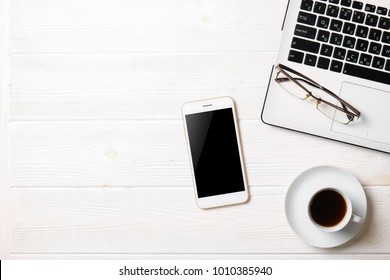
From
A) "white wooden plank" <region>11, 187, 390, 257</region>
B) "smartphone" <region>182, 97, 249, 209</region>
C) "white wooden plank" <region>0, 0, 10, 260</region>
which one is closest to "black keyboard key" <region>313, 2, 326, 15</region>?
"smartphone" <region>182, 97, 249, 209</region>

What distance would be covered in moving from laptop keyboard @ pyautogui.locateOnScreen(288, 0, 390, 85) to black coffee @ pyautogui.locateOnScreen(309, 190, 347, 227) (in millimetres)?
217

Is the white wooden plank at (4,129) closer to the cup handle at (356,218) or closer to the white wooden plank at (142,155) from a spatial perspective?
the white wooden plank at (142,155)

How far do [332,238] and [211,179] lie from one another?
9.2 inches

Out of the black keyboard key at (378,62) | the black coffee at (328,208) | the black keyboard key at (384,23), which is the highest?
the black keyboard key at (384,23)

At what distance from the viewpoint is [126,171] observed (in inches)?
35.5

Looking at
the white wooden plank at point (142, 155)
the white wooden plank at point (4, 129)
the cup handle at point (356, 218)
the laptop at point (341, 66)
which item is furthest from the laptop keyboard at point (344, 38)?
the white wooden plank at point (4, 129)

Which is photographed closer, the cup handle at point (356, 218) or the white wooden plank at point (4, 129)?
the cup handle at point (356, 218)

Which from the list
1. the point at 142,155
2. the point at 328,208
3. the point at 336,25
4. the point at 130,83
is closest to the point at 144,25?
the point at 130,83

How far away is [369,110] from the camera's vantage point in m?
0.86

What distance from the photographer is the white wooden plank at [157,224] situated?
2.88ft

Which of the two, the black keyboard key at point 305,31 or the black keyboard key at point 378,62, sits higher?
the black keyboard key at point 305,31

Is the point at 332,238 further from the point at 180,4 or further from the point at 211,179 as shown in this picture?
the point at 180,4

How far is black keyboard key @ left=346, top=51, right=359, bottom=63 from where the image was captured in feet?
2.82

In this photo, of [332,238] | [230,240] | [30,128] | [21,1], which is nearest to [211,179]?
[230,240]
